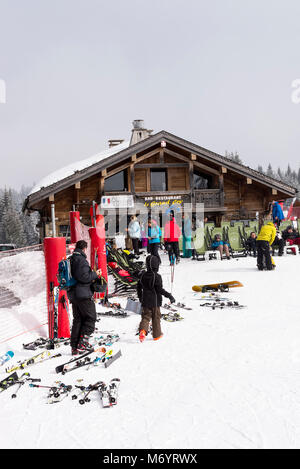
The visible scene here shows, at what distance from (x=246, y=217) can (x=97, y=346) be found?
637 inches

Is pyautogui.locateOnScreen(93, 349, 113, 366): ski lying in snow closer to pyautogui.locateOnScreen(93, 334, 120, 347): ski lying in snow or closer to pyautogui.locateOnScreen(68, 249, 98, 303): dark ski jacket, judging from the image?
pyautogui.locateOnScreen(93, 334, 120, 347): ski lying in snow

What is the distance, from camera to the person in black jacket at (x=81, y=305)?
15.9ft

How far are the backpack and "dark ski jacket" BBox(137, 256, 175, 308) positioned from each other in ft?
3.68

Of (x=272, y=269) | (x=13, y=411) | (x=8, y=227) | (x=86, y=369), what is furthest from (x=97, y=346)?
(x=8, y=227)

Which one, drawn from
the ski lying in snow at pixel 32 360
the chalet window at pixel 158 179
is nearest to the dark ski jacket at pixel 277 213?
the chalet window at pixel 158 179

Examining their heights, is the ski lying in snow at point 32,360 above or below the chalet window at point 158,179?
below

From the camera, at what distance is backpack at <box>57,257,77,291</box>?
15.8 ft

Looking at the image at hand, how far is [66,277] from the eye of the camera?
15.8 ft

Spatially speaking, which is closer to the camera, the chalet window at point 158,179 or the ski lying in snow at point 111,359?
the ski lying in snow at point 111,359

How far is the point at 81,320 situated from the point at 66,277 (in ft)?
2.11

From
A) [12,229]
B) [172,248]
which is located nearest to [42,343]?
[172,248]

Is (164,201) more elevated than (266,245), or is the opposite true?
(164,201)

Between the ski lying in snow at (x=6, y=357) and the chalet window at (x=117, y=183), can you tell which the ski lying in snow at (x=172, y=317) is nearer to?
the ski lying in snow at (x=6, y=357)

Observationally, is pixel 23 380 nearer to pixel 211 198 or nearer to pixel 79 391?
pixel 79 391
